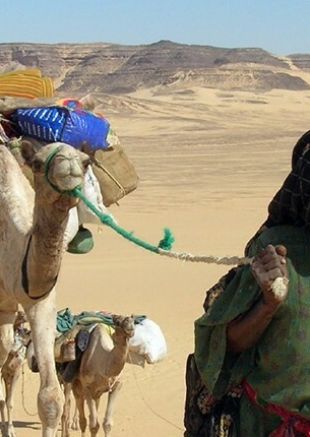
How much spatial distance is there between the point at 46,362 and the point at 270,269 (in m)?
3.07

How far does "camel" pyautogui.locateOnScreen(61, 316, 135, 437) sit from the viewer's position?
7762 mm

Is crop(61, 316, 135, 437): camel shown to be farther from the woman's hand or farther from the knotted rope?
the woman's hand

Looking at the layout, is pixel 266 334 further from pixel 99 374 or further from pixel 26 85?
pixel 99 374

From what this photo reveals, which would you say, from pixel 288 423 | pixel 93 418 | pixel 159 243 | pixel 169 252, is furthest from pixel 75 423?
pixel 288 423

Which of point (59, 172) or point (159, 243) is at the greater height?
point (59, 172)

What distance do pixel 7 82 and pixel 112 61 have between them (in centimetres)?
9278

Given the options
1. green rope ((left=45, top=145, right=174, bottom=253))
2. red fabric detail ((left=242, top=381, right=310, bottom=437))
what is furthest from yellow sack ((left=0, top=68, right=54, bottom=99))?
red fabric detail ((left=242, top=381, right=310, bottom=437))

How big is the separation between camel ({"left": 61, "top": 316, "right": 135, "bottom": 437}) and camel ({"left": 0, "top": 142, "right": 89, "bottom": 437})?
1.26 m

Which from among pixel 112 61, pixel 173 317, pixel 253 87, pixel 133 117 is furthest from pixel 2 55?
pixel 173 317

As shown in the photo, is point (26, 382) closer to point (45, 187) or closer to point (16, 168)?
point (16, 168)

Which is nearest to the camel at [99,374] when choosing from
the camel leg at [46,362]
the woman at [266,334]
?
the camel leg at [46,362]

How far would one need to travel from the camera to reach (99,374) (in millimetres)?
7992

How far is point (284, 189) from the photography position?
305 centimetres

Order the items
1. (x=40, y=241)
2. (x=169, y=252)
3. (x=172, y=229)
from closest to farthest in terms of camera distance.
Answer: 1. (x=169, y=252)
2. (x=40, y=241)
3. (x=172, y=229)
